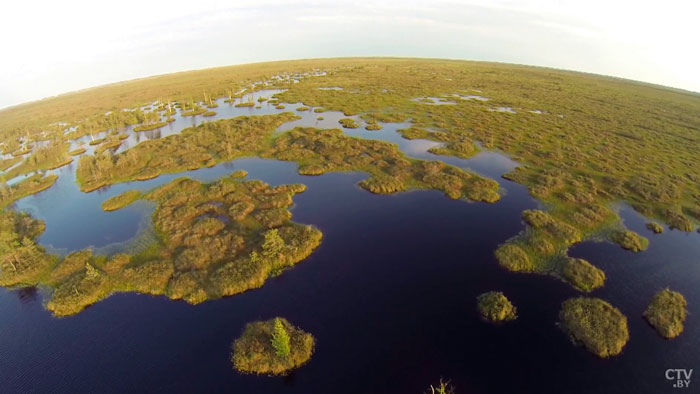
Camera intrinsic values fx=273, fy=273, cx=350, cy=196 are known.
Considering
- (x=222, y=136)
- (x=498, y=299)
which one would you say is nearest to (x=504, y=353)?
(x=498, y=299)

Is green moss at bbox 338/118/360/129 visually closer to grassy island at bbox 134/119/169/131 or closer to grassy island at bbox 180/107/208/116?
grassy island at bbox 180/107/208/116

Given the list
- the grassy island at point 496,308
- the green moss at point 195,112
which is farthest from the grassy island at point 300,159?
the green moss at point 195,112

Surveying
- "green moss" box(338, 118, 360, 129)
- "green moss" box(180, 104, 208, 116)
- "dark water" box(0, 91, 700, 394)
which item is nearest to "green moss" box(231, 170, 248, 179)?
"dark water" box(0, 91, 700, 394)

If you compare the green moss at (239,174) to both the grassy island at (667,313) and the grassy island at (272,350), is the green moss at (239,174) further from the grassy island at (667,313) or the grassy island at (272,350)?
the grassy island at (667,313)

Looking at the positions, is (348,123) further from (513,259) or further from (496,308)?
(496,308)

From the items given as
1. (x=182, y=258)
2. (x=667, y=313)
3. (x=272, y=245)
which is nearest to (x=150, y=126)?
(x=182, y=258)
